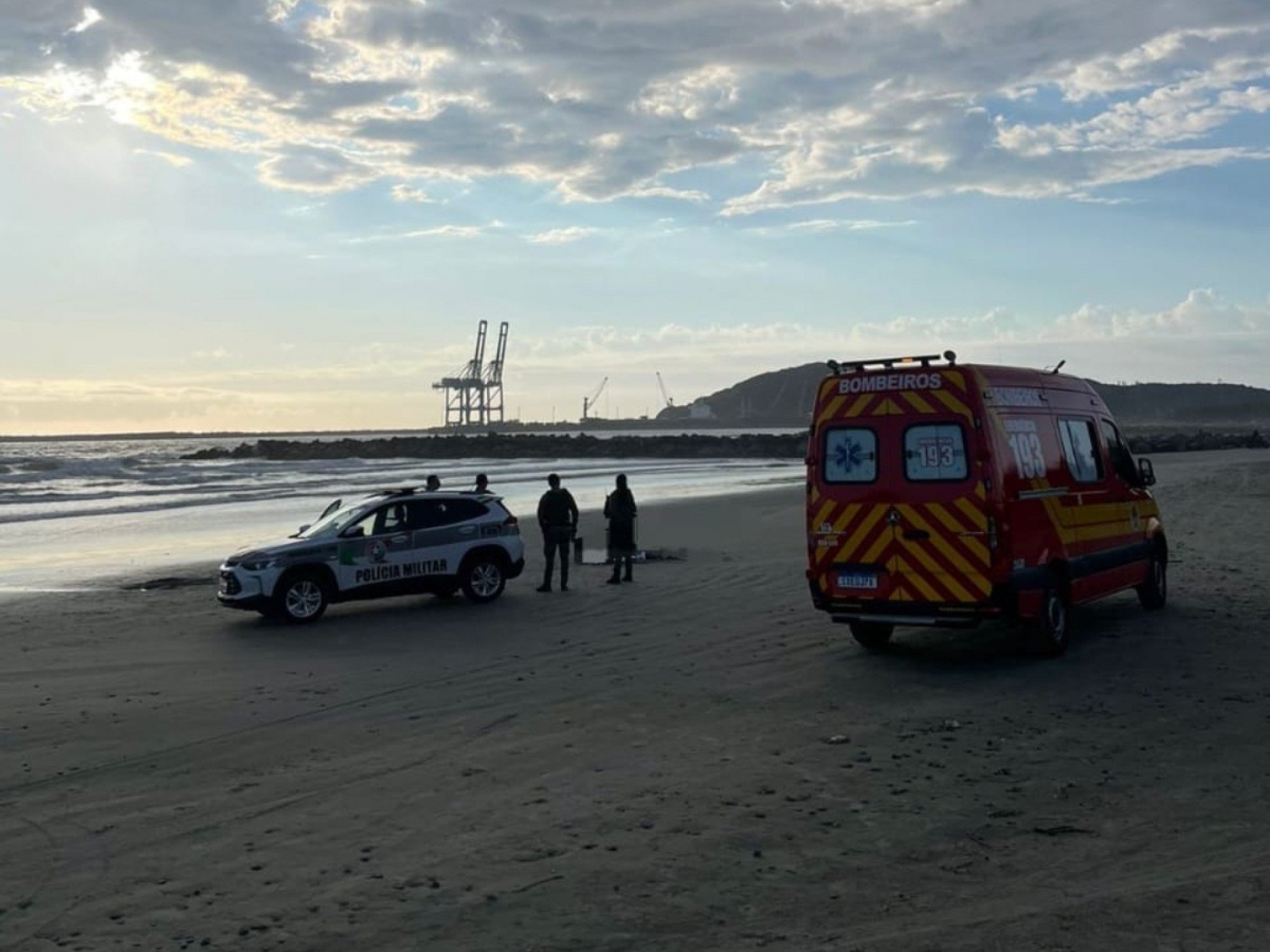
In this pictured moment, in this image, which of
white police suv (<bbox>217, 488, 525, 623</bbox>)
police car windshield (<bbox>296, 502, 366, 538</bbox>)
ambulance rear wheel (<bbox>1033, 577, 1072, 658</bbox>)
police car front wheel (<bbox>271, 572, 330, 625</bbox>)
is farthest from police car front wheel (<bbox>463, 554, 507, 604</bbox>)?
ambulance rear wheel (<bbox>1033, 577, 1072, 658</bbox>)

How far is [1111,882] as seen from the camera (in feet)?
18.4

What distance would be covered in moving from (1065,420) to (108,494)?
41.3m

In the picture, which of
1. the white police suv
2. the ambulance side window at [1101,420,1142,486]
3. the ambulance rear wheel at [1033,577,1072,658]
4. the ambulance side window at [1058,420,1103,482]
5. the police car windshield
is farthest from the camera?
the police car windshield

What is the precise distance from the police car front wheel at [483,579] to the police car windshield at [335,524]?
5.20ft

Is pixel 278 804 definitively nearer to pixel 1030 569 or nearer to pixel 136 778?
pixel 136 778

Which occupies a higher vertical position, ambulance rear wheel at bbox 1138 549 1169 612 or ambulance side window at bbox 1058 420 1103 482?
ambulance side window at bbox 1058 420 1103 482

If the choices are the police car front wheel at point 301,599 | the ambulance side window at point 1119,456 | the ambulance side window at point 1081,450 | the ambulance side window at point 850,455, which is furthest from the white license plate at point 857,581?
the police car front wheel at point 301,599

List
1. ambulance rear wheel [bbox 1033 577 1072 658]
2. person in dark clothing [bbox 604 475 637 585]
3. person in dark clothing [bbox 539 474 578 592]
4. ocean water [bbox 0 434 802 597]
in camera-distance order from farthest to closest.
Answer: ocean water [bbox 0 434 802 597] < person in dark clothing [bbox 604 475 637 585] < person in dark clothing [bbox 539 474 578 592] < ambulance rear wheel [bbox 1033 577 1072 658]

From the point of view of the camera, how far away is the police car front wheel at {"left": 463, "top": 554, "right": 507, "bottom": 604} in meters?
16.3

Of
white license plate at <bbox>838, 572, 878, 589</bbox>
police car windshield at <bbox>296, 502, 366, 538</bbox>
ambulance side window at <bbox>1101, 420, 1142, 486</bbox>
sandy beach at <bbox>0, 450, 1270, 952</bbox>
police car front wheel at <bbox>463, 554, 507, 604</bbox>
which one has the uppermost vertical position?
ambulance side window at <bbox>1101, 420, 1142, 486</bbox>

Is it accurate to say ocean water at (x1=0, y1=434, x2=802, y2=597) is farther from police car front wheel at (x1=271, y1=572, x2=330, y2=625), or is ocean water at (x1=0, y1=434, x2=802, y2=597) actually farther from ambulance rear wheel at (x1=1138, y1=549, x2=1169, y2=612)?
ambulance rear wheel at (x1=1138, y1=549, x2=1169, y2=612)

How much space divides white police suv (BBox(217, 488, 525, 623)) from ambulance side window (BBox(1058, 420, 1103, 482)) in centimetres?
737

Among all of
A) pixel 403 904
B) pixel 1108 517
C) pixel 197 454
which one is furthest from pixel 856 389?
pixel 197 454

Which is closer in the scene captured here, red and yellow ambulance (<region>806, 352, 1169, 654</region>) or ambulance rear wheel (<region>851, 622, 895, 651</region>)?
red and yellow ambulance (<region>806, 352, 1169, 654</region>)
